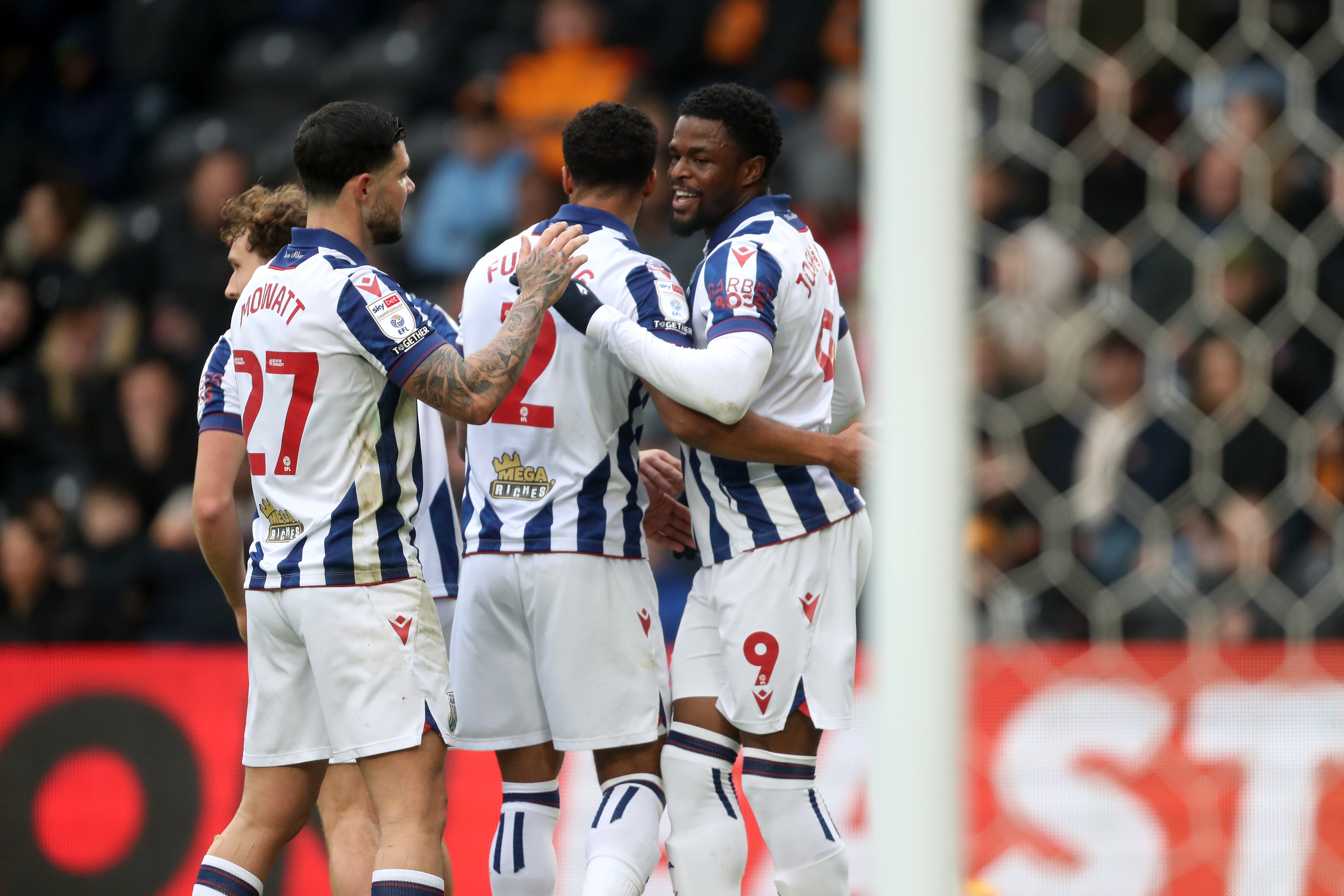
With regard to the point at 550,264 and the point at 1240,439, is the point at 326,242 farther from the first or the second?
the point at 1240,439

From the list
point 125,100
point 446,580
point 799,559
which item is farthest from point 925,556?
point 125,100

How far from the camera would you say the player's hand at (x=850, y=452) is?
319 centimetres

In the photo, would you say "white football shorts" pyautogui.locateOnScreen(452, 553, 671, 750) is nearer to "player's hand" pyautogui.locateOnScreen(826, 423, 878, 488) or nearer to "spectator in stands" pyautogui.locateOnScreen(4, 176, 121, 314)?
"player's hand" pyautogui.locateOnScreen(826, 423, 878, 488)

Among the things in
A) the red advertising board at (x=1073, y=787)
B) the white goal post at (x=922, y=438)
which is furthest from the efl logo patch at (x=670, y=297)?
the white goal post at (x=922, y=438)

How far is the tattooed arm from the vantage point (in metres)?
2.90

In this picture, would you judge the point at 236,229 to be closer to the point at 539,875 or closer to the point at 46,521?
the point at 539,875

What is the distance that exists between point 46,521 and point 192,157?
2512 millimetres

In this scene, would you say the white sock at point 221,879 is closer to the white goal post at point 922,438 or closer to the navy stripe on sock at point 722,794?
the navy stripe on sock at point 722,794

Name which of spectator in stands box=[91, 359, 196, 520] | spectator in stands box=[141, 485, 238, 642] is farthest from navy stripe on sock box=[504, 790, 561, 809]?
spectator in stands box=[91, 359, 196, 520]

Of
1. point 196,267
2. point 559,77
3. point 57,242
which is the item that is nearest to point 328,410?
point 559,77

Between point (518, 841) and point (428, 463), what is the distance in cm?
91

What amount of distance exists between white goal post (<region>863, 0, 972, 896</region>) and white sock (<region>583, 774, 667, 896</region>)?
1709 mm

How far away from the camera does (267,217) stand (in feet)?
11.4

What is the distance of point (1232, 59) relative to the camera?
5.21m
